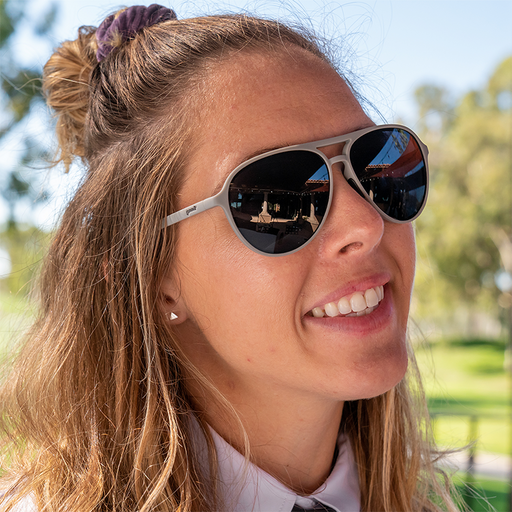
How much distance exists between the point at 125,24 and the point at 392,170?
1.03 m

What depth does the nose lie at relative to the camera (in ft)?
4.89

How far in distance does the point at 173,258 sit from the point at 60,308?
42 centimetres

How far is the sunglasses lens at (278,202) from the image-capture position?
1494 mm

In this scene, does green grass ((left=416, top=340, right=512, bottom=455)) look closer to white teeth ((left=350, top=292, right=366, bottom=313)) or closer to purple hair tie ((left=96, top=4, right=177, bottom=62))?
white teeth ((left=350, top=292, right=366, bottom=313))

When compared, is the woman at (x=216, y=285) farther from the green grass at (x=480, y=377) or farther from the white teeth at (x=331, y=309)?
the green grass at (x=480, y=377)

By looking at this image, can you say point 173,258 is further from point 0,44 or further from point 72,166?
point 0,44

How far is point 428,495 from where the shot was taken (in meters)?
2.15

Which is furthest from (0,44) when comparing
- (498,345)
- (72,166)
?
(498,345)

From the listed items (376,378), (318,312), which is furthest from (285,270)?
(376,378)

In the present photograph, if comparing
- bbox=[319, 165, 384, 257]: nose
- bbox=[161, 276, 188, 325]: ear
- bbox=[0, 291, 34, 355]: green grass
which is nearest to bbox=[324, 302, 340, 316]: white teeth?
bbox=[319, 165, 384, 257]: nose

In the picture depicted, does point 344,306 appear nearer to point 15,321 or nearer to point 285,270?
point 285,270

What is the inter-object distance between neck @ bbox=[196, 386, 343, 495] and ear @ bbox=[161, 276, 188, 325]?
0.97 feet

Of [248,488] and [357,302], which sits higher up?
[357,302]

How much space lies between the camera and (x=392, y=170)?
1646 mm
